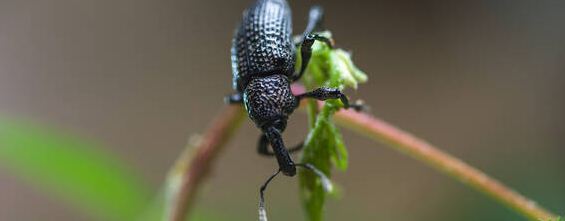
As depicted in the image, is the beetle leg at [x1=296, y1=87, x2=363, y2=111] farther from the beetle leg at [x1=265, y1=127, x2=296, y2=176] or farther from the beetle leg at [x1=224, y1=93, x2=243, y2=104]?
the beetle leg at [x1=224, y1=93, x2=243, y2=104]

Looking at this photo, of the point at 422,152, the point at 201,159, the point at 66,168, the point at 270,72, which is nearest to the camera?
the point at 270,72

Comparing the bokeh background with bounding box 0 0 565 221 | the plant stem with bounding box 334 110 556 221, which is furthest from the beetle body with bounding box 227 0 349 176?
the bokeh background with bounding box 0 0 565 221

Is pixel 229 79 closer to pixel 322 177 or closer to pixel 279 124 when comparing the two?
pixel 279 124

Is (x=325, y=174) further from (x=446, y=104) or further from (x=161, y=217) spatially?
(x=446, y=104)

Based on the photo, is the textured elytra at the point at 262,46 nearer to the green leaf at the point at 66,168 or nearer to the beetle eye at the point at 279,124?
the beetle eye at the point at 279,124

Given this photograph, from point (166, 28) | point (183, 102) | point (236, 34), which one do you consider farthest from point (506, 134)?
point (236, 34)

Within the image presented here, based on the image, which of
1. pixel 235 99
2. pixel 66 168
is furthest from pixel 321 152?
pixel 66 168
